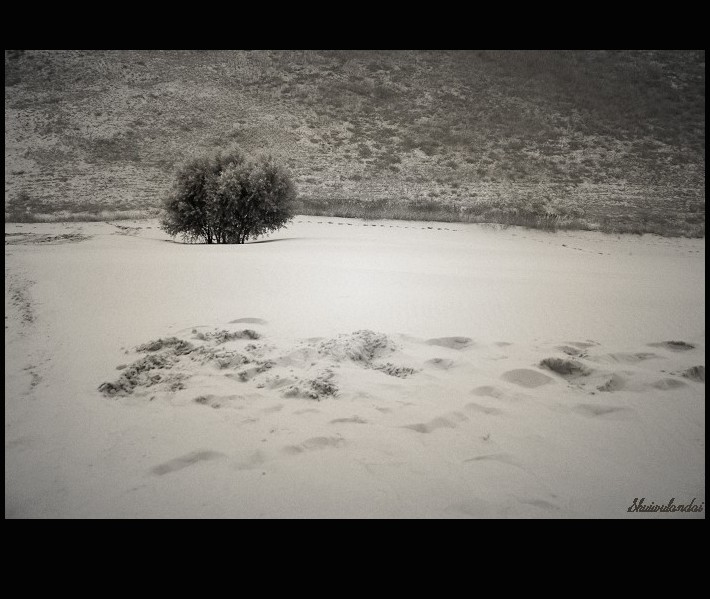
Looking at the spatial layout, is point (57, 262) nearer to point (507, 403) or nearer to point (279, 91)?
point (507, 403)

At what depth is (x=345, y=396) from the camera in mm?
2465

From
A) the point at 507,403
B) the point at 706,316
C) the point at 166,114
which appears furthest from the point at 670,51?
the point at 507,403

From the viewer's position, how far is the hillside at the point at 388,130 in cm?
1593

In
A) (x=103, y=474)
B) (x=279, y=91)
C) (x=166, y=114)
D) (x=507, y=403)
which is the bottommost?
(x=103, y=474)

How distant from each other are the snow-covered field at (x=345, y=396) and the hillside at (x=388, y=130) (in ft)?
29.2

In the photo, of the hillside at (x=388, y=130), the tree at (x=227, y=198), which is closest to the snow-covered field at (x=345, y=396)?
the tree at (x=227, y=198)

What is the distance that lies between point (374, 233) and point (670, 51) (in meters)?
36.9

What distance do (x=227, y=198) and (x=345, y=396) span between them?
6.02m

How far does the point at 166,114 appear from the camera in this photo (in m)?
23.6

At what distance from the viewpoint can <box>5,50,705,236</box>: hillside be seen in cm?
1593

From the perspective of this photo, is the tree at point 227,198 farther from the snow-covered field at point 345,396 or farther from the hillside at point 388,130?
the hillside at point 388,130

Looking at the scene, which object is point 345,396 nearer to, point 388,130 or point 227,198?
point 227,198

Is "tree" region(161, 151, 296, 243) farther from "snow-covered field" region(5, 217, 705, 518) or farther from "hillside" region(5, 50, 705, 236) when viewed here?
"hillside" region(5, 50, 705, 236)

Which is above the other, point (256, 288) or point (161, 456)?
point (256, 288)
